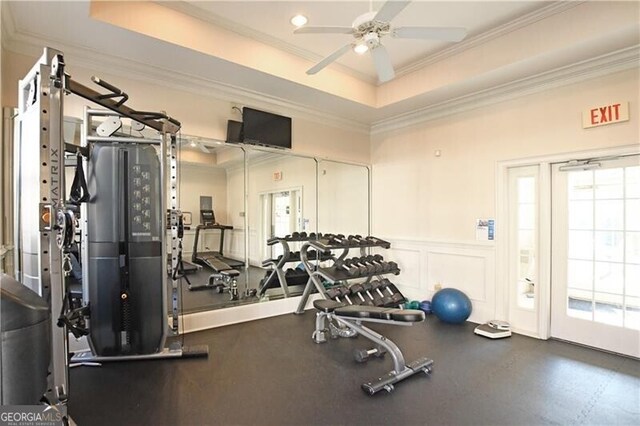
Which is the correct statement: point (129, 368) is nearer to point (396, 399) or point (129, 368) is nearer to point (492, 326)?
point (396, 399)

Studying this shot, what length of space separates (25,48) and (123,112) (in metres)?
1.39

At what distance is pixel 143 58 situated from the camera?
3322 millimetres

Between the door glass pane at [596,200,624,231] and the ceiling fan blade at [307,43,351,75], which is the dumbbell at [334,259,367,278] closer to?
the ceiling fan blade at [307,43,351,75]

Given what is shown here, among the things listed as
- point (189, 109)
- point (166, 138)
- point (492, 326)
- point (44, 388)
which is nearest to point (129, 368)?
point (44, 388)

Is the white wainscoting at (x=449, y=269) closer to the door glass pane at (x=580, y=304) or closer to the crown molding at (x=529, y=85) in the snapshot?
the door glass pane at (x=580, y=304)

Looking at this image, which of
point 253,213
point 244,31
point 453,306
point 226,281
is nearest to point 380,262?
point 453,306

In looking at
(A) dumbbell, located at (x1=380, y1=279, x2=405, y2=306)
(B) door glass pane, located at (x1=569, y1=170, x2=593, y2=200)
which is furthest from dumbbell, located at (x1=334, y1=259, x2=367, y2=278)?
(B) door glass pane, located at (x1=569, y1=170, x2=593, y2=200)

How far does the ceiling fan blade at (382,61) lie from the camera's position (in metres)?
2.69

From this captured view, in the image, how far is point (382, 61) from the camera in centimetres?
284

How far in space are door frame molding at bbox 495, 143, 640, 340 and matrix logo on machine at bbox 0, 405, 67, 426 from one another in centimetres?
425

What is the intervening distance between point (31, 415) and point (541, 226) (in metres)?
4.52

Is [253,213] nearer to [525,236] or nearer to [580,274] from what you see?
[525,236]

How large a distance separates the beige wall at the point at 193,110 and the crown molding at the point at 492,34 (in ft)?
4.57

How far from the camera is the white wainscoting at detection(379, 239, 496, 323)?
4133 mm
